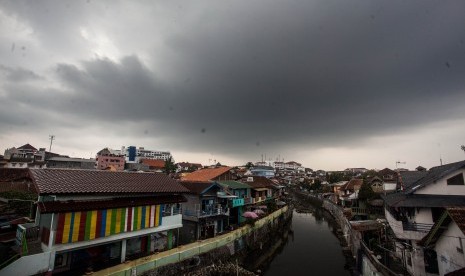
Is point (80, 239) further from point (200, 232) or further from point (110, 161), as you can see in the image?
point (110, 161)

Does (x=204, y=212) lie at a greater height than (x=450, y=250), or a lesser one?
greater

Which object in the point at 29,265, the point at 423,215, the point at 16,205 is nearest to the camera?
the point at 29,265

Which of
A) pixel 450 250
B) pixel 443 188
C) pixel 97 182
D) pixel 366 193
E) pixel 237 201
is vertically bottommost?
pixel 450 250

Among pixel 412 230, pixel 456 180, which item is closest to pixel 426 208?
pixel 412 230

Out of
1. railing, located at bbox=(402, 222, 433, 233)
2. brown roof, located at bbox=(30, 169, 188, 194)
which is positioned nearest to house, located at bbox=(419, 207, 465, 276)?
railing, located at bbox=(402, 222, 433, 233)

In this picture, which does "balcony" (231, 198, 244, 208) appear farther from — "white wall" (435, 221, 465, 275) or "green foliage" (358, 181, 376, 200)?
"green foliage" (358, 181, 376, 200)

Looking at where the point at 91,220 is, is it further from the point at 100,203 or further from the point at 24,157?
the point at 24,157

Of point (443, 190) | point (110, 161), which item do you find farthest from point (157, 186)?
point (110, 161)
